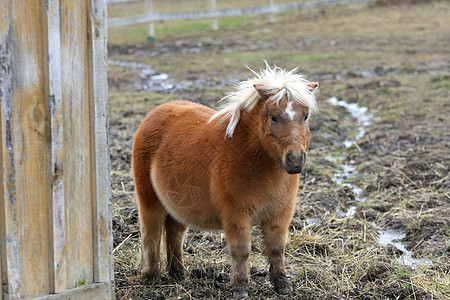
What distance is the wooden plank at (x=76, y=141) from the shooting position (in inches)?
128

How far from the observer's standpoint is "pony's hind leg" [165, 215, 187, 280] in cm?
488

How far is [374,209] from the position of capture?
6441 mm

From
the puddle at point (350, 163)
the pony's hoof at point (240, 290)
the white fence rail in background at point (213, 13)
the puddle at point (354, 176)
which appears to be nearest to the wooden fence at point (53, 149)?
the pony's hoof at point (240, 290)

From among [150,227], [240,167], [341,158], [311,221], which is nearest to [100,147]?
[240,167]

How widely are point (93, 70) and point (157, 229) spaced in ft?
5.78

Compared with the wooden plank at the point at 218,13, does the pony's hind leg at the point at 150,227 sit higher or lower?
lower

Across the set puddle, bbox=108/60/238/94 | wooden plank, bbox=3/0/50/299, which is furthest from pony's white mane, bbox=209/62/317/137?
puddle, bbox=108/60/238/94

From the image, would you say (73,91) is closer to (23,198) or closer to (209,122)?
(23,198)

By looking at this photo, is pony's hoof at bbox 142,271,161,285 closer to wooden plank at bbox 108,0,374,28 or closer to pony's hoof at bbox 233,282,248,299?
pony's hoof at bbox 233,282,248,299

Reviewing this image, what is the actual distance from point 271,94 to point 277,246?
108 cm

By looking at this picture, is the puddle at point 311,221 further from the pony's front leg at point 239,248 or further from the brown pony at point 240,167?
the pony's front leg at point 239,248

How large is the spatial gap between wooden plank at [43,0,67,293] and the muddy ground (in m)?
0.85

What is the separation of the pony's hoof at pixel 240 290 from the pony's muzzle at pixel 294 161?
939 millimetres

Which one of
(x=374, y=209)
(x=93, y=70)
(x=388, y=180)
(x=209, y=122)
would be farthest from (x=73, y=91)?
(x=388, y=180)
